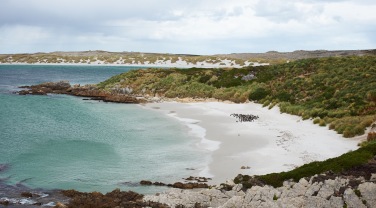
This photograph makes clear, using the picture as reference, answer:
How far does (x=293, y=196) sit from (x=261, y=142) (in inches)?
505

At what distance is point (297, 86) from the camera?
159ft

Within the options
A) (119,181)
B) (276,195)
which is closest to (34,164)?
(119,181)

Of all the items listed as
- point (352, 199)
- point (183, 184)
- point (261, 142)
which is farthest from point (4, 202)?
point (261, 142)

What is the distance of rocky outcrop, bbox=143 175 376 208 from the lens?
14.9 meters

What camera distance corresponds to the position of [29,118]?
44094 millimetres

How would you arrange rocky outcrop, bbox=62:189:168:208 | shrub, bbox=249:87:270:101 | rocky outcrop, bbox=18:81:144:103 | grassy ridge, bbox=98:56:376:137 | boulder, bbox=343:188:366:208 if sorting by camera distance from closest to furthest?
boulder, bbox=343:188:366:208 < rocky outcrop, bbox=62:189:168:208 < grassy ridge, bbox=98:56:376:137 < shrub, bbox=249:87:270:101 < rocky outcrop, bbox=18:81:144:103

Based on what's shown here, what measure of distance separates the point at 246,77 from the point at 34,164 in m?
38.7

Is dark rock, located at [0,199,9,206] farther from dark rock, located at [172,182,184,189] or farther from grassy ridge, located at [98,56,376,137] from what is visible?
grassy ridge, located at [98,56,376,137]

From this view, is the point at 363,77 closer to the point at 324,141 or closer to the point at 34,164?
the point at 324,141

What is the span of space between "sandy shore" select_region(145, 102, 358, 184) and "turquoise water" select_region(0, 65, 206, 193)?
4.79 feet

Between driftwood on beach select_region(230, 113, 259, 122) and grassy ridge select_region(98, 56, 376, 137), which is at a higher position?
grassy ridge select_region(98, 56, 376, 137)

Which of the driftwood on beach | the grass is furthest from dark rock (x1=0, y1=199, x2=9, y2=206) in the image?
the driftwood on beach

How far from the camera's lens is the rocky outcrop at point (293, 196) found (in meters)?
14.9

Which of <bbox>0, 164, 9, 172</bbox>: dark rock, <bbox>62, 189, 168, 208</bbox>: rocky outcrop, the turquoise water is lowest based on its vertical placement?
the turquoise water
